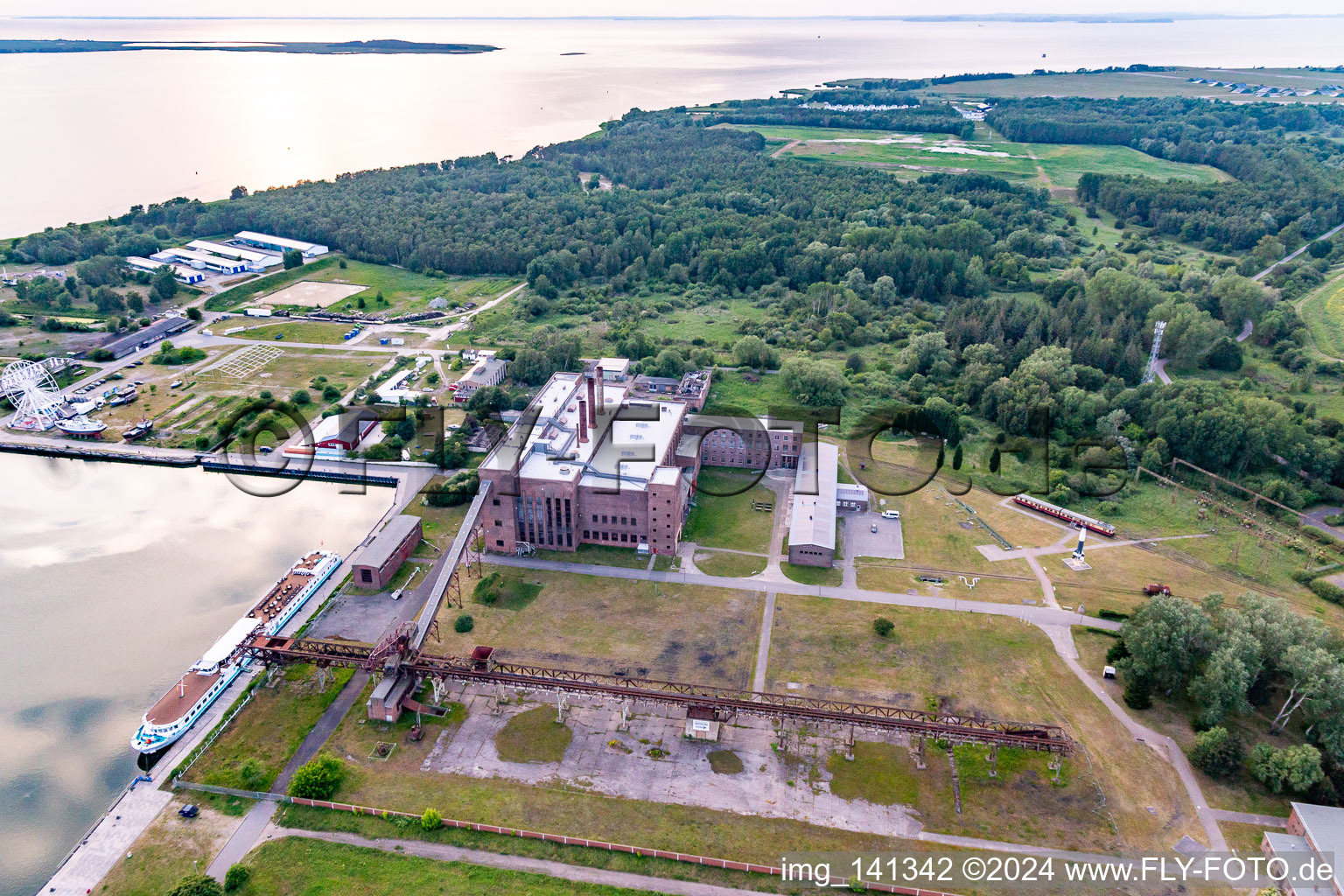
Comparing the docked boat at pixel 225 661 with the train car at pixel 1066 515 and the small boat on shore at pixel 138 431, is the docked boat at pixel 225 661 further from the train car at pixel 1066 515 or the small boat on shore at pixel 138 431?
the train car at pixel 1066 515

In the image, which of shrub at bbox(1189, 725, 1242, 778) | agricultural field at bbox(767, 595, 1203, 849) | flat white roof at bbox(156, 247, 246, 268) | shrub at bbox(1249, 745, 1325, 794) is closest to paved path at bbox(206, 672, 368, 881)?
agricultural field at bbox(767, 595, 1203, 849)

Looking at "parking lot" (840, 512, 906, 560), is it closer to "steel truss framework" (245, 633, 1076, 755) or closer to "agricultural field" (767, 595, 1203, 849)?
"agricultural field" (767, 595, 1203, 849)

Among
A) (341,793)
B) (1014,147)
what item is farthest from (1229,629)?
(1014,147)

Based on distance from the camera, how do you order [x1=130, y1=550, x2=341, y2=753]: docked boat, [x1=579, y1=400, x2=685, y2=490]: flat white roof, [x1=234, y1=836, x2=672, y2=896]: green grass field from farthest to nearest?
[x1=579, y1=400, x2=685, y2=490]: flat white roof
[x1=130, y1=550, x2=341, y2=753]: docked boat
[x1=234, y1=836, x2=672, y2=896]: green grass field

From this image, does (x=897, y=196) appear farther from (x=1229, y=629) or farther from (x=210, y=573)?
(x=210, y=573)

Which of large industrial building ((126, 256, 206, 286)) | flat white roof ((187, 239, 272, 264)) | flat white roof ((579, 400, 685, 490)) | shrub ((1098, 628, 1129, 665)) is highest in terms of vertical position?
flat white roof ((187, 239, 272, 264))

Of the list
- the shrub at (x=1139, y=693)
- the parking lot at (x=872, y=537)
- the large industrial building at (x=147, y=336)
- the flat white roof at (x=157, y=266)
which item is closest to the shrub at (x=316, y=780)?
the parking lot at (x=872, y=537)

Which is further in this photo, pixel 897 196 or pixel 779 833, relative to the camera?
pixel 897 196
